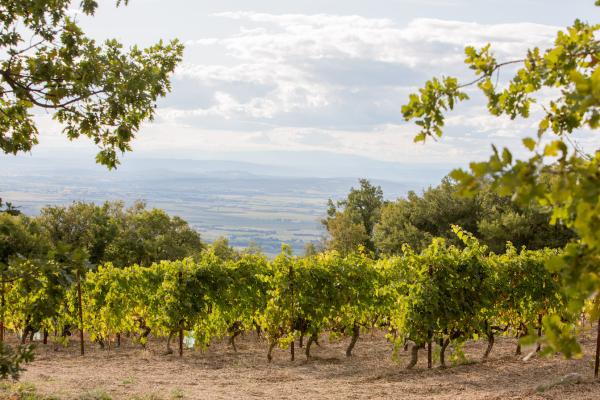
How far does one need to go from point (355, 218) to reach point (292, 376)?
106 ft

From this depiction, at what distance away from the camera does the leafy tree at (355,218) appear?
37000 millimetres

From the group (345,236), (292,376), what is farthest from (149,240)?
(292,376)

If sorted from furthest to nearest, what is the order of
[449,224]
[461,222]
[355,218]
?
[355,218]
[449,224]
[461,222]

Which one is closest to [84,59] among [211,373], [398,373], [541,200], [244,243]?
[541,200]

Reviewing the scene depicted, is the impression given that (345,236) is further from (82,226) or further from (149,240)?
→ (82,226)

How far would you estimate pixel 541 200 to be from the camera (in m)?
2.49

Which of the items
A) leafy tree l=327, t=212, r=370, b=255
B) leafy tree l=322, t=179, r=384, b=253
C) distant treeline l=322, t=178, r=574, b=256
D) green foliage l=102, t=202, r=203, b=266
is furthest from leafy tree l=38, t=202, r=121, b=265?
leafy tree l=322, t=179, r=384, b=253

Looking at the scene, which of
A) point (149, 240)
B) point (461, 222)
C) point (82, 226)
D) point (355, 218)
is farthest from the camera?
point (355, 218)

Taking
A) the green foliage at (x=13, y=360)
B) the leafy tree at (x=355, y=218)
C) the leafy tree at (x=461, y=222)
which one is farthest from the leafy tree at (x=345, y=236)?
the green foliage at (x=13, y=360)

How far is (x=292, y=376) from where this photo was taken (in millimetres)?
10016

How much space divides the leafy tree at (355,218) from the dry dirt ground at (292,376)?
78.1 ft

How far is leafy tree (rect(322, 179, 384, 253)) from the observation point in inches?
1457

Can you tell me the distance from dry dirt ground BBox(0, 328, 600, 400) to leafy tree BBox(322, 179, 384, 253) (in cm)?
2379

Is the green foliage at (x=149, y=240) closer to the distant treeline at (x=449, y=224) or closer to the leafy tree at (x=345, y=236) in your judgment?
A: the leafy tree at (x=345, y=236)
